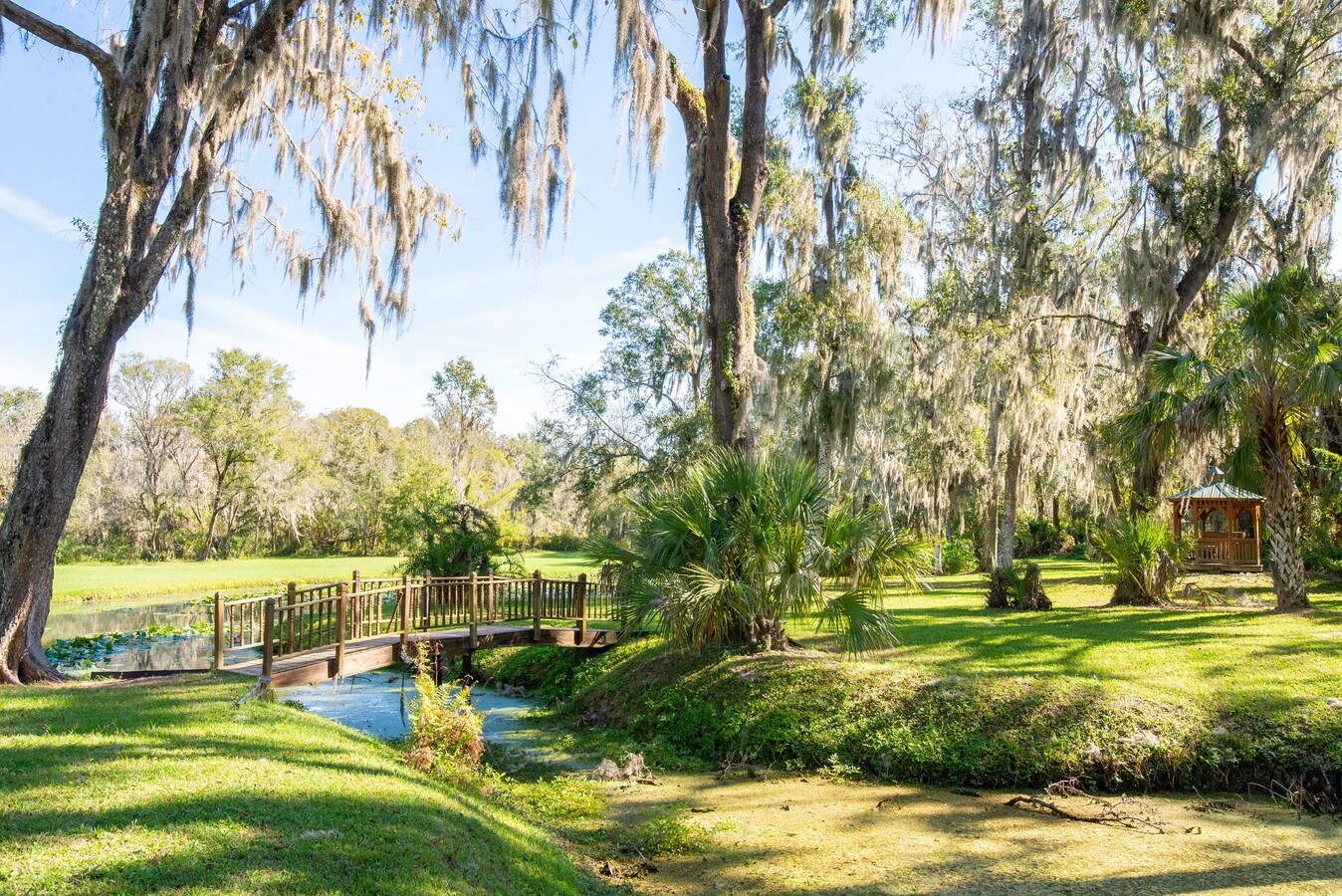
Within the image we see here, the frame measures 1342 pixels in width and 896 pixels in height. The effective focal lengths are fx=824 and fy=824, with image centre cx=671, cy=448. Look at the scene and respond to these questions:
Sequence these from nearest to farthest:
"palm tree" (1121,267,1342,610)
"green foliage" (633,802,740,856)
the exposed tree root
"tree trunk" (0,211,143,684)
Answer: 1. "green foliage" (633,802,740,856)
2. the exposed tree root
3. "tree trunk" (0,211,143,684)
4. "palm tree" (1121,267,1342,610)

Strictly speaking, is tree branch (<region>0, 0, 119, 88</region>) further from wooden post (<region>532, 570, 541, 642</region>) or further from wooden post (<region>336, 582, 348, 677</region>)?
wooden post (<region>532, 570, 541, 642</region>)

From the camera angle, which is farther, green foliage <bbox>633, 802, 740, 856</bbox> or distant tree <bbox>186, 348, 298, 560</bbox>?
distant tree <bbox>186, 348, 298, 560</bbox>

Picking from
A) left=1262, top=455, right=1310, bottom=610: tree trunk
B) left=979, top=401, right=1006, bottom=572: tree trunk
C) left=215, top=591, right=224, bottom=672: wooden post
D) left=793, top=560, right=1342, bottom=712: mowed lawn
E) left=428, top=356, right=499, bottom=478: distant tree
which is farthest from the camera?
left=428, top=356, right=499, bottom=478: distant tree

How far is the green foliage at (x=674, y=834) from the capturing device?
609 cm

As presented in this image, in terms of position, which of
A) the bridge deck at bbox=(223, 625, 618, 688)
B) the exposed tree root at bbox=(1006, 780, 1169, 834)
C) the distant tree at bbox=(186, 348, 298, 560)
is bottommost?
the exposed tree root at bbox=(1006, 780, 1169, 834)

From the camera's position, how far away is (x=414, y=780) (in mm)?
5691

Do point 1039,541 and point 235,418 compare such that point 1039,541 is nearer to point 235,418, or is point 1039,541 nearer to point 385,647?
point 385,647

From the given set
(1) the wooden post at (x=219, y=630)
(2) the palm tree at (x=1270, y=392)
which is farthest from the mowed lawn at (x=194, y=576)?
(2) the palm tree at (x=1270, y=392)

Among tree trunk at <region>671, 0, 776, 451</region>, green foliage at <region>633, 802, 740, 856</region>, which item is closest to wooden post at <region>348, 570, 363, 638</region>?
tree trunk at <region>671, 0, 776, 451</region>

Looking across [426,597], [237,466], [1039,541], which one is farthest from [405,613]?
[237,466]

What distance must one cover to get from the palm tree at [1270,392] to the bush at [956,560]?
14.3 meters

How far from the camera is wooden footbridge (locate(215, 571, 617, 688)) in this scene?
955 centimetres

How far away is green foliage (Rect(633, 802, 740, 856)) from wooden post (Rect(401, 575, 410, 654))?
5.82 m

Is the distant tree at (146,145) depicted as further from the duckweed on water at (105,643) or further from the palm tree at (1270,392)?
the palm tree at (1270,392)
